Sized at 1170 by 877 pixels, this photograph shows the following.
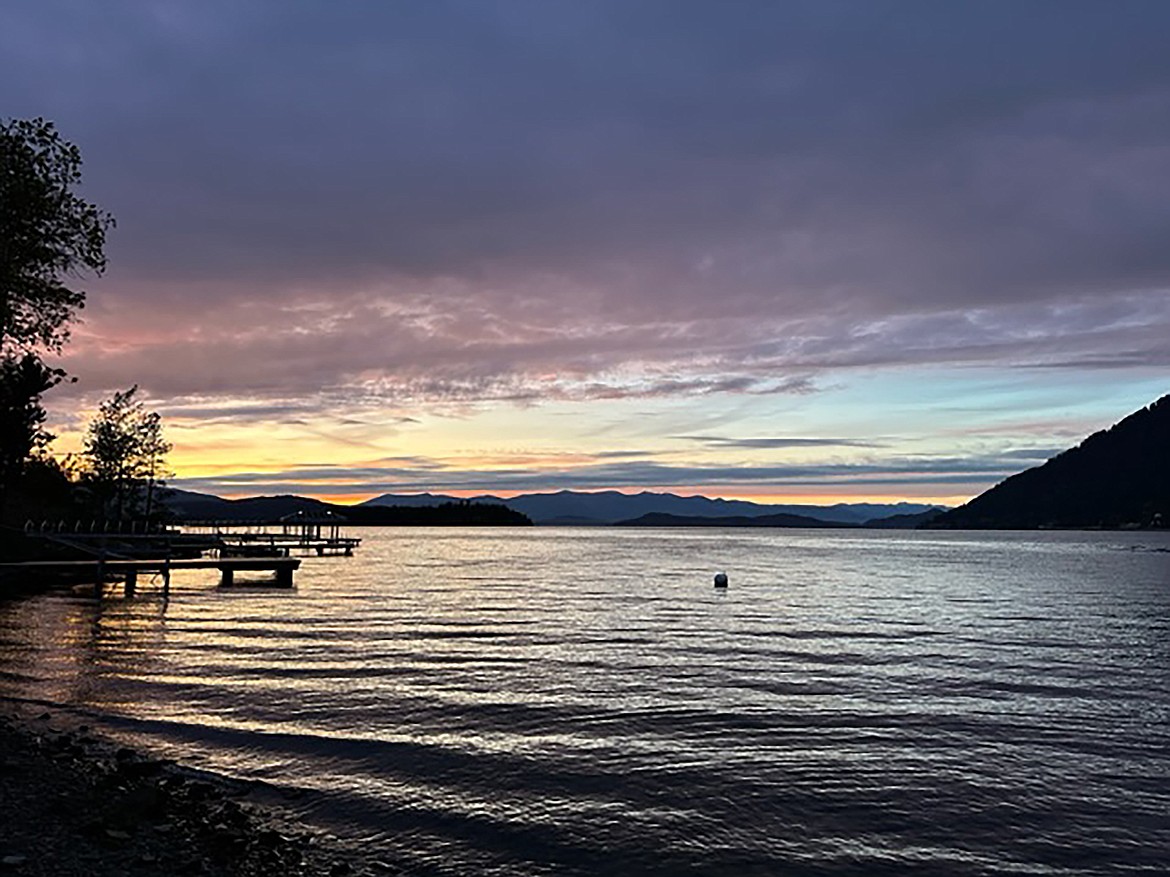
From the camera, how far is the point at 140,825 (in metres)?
11.5

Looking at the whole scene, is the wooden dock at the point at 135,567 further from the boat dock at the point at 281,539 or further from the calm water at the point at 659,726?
the boat dock at the point at 281,539

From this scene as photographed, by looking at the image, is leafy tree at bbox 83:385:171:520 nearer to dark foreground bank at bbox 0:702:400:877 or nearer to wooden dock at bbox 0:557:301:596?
wooden dock at bbox 0:557:301:596

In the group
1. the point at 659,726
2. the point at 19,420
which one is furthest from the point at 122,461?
the point at 659,726

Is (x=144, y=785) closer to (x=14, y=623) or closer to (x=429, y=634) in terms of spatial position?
(x=429, y=634)

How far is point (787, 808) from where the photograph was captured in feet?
45.4

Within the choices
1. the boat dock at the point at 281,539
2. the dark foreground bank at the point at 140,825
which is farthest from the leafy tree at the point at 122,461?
the dark foreground bank at the point at 140,825

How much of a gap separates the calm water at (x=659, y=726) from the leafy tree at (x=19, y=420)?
70.4 ft

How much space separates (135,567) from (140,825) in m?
38.7

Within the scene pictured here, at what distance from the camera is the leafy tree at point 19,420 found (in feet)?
184

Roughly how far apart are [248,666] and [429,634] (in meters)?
8.76

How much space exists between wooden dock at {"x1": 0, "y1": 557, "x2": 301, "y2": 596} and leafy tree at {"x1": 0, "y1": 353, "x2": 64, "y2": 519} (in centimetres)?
923

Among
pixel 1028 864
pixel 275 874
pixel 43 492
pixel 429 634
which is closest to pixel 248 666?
pixel 429 634

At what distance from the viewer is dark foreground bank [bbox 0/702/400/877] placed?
1024cm

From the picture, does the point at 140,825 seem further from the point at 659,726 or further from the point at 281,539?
the point at 281,539
